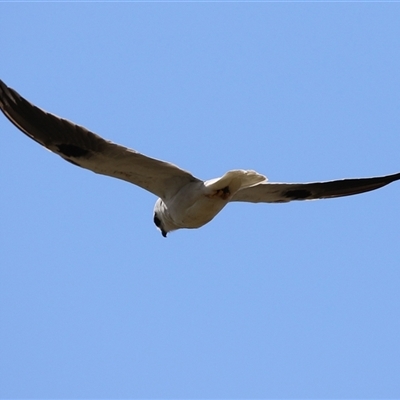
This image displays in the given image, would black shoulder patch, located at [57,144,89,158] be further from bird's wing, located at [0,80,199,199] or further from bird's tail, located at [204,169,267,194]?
bird's tail, located at [204,169,267,194]

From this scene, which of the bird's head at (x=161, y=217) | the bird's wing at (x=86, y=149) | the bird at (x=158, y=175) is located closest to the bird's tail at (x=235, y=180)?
the bird at (x=158, y=175)

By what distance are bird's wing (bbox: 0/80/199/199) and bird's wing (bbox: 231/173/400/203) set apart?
1.16 m

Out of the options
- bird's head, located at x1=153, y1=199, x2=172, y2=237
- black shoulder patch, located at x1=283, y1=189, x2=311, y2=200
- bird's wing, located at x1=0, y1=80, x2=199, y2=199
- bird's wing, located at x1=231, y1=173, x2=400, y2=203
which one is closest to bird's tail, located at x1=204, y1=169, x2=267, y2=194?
bird's wing, located at x1=0, y1=80, x2=199, y2=199

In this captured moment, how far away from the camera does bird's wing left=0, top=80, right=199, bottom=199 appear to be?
10.5m

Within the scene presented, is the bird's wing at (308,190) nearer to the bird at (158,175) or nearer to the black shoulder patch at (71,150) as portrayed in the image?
the bird at (158,175)

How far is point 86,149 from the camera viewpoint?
10922 millimetres

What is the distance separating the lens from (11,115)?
10555 millimetres

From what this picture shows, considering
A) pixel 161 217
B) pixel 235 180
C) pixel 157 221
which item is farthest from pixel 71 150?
pixel 157 221

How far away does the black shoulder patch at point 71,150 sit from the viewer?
10.9 metres

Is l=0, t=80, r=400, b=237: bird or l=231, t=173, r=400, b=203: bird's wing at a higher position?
l=231, t=173, r=400, b=203: bird's wing

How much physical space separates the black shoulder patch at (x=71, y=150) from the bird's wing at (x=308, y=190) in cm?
214

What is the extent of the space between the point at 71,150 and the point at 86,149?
0.54 ft

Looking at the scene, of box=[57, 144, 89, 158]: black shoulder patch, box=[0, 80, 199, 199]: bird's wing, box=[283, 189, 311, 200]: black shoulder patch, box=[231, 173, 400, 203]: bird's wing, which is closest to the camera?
box=[0, 80, 199, 199]: bird's wing

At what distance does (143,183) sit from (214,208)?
34.8 inches
